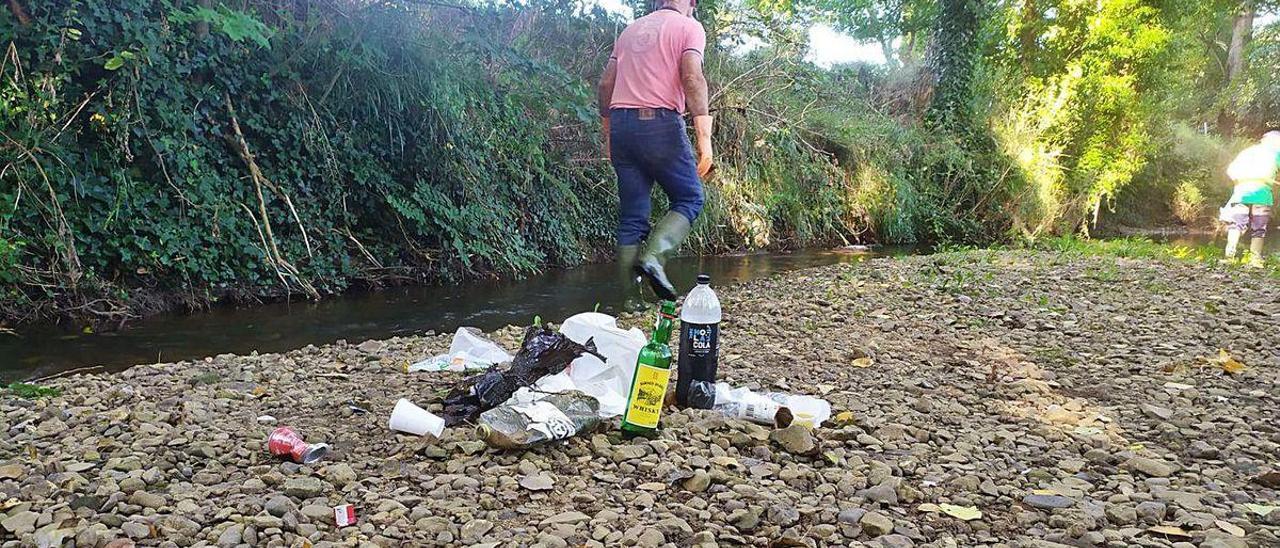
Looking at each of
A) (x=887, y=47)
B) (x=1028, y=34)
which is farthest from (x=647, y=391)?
(x=887, y=47)

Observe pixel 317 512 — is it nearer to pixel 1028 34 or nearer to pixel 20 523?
pixel 20 523

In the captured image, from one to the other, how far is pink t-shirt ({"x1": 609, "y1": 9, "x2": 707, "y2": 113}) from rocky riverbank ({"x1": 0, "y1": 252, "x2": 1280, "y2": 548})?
56.9 inches

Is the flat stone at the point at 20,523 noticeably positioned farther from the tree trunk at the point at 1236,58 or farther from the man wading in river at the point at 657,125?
the tree trunk at the point at 1236,58

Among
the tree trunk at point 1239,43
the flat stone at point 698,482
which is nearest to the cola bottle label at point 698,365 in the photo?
the flat stone at point 698,482

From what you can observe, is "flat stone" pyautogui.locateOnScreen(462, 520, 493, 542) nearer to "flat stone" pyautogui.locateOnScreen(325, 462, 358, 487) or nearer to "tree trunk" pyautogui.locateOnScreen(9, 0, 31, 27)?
"flat stone" pyautogui.locateOnScreen(325, 462, 358, 487)

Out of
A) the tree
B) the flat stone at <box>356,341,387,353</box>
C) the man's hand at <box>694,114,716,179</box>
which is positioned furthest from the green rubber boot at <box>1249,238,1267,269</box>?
the tree

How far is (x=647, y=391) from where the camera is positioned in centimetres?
278

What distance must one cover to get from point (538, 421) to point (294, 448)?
2.60 feet

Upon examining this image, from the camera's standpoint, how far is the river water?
17.0 feet

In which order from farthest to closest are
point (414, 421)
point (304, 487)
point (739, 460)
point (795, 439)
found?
→ point (414, 421) → point (795, 439) → point (739, 460) → point (304, 487)

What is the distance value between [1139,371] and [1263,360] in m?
0.68

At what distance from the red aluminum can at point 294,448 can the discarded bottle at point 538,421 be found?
1.70 ft

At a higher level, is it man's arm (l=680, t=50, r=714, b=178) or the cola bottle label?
man's arm (l=680, t=50, r=714, b=178)

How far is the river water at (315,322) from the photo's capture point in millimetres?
5184
